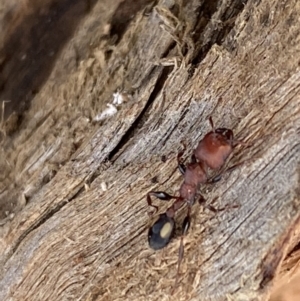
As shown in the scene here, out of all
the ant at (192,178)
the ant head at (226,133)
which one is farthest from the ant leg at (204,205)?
the ant head at (226,133)

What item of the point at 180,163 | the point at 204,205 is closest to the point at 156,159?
the point at 180,163

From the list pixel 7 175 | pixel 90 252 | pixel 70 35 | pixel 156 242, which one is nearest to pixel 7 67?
pixel 70 35


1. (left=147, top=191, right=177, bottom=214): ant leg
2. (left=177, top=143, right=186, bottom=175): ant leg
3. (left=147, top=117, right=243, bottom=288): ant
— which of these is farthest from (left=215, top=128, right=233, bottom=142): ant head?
(left=147, top=191, right=177, bottom=214): ant leg

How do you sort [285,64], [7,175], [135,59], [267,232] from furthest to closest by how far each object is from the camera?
1. [7,175]
2. [135,59]
3. [285,64]
4. [267,232]

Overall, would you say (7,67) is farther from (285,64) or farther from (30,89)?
(285,64)

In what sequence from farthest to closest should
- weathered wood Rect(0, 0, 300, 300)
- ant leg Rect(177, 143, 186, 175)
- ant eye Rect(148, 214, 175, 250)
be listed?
ant leg Rect(177, 143, 186, 175) → ant eye Rect(148, 214, 175, 250) → weathered wood Rect(0, 0, 300, 300)

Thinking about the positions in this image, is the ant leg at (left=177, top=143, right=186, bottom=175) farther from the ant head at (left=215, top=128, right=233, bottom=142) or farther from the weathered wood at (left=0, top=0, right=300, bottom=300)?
the ant head at (left=215, top=128, right=233, bottom=142)
